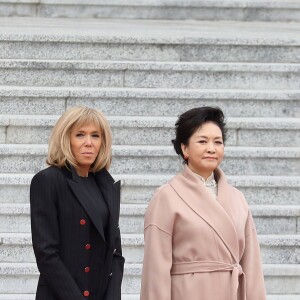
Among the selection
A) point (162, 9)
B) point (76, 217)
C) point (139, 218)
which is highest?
Result: point (162, 9)

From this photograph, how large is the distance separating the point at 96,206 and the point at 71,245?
0.20 meters

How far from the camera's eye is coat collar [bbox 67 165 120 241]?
16.3ft

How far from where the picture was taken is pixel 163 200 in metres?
5.16

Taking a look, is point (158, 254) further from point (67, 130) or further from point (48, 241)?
point (67, 130)

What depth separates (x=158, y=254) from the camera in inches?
199

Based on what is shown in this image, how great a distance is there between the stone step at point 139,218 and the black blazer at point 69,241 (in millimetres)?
2520

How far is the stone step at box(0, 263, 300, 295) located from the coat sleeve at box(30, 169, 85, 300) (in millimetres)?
2245

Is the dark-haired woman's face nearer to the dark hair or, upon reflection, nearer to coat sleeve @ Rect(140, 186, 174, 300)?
the dark hair

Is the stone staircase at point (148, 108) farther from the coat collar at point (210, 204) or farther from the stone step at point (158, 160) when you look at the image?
the coat collar at point (210, 204)

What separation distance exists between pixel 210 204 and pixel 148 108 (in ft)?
11.7

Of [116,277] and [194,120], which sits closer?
[116,277]

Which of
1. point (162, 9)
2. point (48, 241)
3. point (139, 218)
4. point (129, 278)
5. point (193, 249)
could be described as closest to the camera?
point (48, 241)

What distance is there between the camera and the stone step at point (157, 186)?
777 centimetres

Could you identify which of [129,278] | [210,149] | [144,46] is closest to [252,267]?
[210,149]
